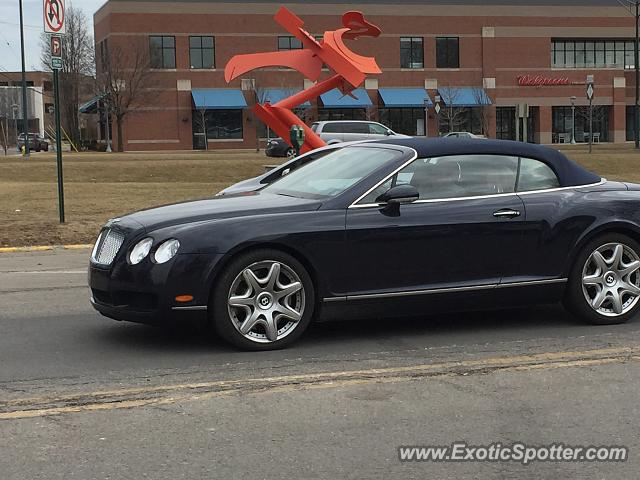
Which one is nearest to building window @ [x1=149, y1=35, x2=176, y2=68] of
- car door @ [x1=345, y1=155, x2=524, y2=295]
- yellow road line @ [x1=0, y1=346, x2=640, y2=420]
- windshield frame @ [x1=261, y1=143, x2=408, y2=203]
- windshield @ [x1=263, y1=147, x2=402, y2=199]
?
windshield @ [x1=263, y1=147, x2=402, y2=199]

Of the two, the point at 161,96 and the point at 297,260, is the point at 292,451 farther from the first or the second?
the point at 161,96

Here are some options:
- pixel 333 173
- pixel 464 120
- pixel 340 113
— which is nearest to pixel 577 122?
pixel 464 120

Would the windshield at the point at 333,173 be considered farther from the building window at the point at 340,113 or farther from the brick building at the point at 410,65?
the building window at the point at 340,113

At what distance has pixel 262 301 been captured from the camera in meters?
5.97

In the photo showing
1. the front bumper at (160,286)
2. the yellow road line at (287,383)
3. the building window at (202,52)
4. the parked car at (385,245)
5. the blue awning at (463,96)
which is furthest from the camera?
the blue awning at (463,96)

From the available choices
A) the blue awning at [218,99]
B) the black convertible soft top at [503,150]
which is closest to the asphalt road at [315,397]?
the black convertible soft top at [503,150]

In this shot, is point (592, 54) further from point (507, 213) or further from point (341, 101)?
point (507, 213)

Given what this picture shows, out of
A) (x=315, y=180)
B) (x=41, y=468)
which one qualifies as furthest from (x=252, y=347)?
(x=41, y=468)

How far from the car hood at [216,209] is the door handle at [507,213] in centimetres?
141

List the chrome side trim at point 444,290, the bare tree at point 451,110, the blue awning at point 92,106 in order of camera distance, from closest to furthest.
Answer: the chrome side trim at point 444,290
the blue awning at point 92,106
the bare tree at point 451,110

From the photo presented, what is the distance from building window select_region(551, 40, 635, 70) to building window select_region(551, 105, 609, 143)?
356 centimetres

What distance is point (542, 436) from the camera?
14.5ft

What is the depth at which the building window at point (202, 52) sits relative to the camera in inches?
2475

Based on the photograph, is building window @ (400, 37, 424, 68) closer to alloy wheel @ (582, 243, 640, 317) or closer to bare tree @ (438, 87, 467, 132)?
bare tree @ (438, 87, 467, 132)
